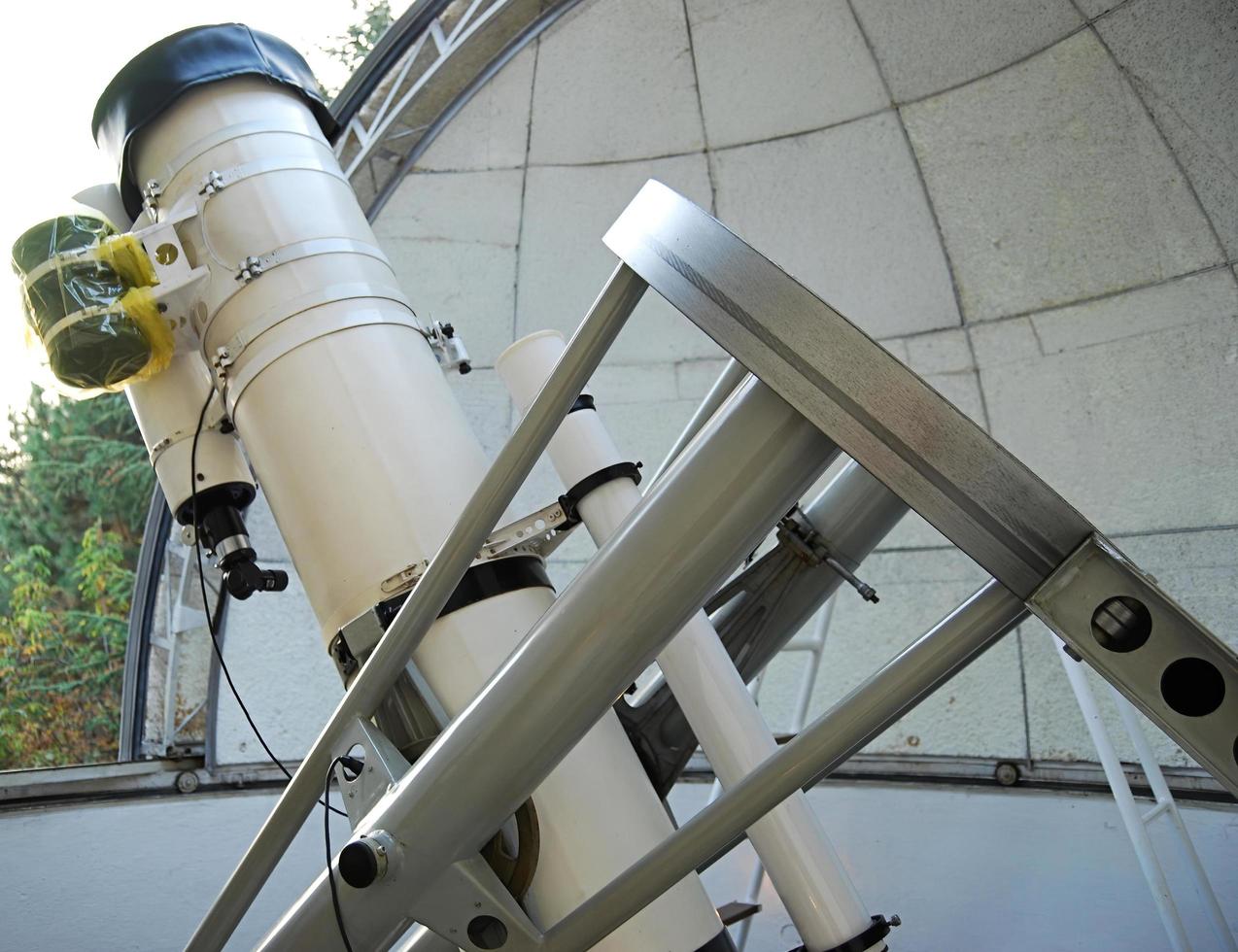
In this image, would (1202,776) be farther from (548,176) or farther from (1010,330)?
(548,176)

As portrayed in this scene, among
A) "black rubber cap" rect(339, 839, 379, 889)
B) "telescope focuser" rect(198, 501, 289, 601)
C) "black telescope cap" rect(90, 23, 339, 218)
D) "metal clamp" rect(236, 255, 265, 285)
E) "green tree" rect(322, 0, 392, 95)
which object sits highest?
"green tree" rect(322, 0, 392, 95)

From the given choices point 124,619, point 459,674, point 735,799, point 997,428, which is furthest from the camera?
point 124,619

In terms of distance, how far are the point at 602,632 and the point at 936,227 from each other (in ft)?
13.0

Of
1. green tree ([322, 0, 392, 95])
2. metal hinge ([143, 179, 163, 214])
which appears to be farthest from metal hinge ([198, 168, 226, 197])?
green tree ([322, 0, 392, 95])

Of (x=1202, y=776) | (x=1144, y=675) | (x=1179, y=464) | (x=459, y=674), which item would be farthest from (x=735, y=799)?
(x=1179, y=464)

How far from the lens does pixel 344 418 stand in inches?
92.8

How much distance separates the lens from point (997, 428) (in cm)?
473

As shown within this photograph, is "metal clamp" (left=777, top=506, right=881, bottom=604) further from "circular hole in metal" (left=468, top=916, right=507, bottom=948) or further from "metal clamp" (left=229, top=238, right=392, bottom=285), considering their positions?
"metal clamp" (left=229, top=238, right=392, bottom=285)

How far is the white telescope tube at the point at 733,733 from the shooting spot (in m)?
1.97

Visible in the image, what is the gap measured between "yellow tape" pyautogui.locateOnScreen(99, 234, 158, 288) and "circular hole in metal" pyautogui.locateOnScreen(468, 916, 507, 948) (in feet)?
5.51

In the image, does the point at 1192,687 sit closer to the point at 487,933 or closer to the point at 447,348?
the point at 487,933

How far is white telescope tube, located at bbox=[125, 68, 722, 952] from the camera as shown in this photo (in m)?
2.12

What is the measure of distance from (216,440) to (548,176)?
3.06 m

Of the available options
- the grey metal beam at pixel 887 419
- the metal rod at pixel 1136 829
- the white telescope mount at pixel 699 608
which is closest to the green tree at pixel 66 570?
the metal rod at pixel 1136 829
